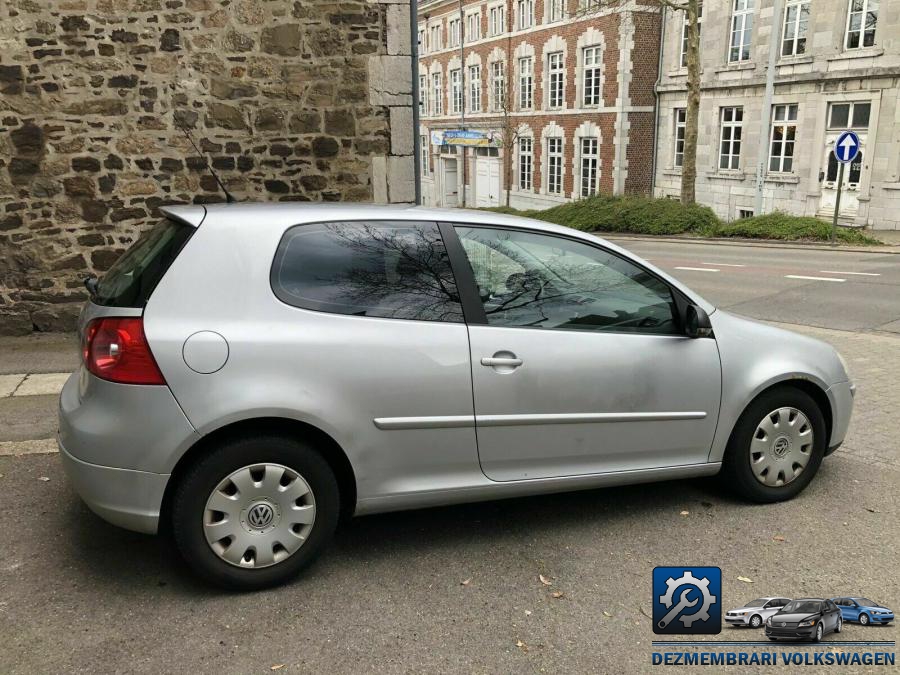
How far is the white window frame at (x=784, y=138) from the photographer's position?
26391 millimetres

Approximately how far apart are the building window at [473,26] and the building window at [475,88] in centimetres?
174

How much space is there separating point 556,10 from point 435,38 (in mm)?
16033

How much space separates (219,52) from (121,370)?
621 cm

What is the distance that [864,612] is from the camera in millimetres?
3107

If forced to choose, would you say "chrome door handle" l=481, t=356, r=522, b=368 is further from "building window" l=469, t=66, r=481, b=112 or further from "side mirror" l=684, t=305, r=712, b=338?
"building window" l=469, t=66, r=481, b=112

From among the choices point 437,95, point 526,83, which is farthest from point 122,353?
point 437,95

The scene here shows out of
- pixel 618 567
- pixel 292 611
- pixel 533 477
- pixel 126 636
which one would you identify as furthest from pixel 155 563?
pixel 618 567

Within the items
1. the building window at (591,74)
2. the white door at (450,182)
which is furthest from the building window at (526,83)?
the white door at (450,182)

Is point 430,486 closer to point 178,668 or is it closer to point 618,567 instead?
point 618,567

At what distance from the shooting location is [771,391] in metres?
4.06

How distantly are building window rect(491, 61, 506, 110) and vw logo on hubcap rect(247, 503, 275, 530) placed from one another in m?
43.4

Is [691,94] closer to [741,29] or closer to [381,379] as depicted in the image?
[741,29]

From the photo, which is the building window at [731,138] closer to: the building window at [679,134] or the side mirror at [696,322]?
the building window at [679,134]

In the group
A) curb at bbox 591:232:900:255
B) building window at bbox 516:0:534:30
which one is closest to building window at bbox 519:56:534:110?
building window at bbox 516:0:534:30
